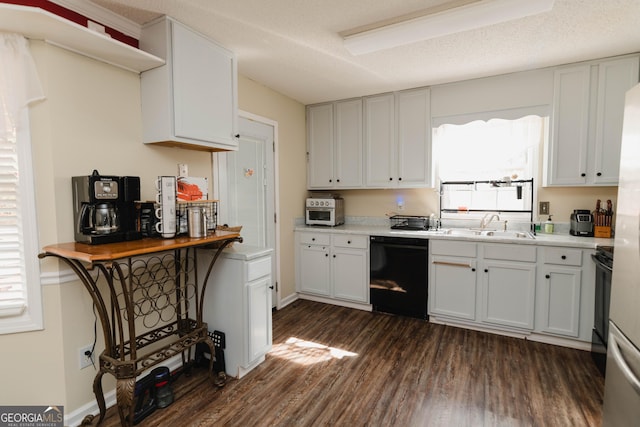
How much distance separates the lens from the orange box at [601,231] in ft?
9.38

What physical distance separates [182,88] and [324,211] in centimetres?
224

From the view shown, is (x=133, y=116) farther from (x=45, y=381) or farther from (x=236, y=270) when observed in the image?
(x=45, y=381)

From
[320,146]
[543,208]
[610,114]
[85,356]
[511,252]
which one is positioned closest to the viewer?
[85,356]

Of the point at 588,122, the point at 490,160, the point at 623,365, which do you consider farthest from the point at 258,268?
the point at 588,122

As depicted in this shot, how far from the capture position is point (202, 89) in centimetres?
234

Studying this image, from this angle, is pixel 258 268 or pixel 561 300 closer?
pixel 258 268

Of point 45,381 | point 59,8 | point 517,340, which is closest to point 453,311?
point 517,340

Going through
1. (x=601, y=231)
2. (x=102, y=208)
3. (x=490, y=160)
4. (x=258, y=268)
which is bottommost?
(x=258, y=268)

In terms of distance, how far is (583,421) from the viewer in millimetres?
1886

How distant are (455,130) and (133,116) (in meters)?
3.24

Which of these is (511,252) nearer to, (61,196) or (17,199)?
(61,196)

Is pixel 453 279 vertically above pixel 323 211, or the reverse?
pixel 323 211

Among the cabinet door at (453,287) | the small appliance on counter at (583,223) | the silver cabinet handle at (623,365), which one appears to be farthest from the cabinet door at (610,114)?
the silver cabinet handle at (623,365)

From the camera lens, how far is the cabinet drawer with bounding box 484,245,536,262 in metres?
2.84
